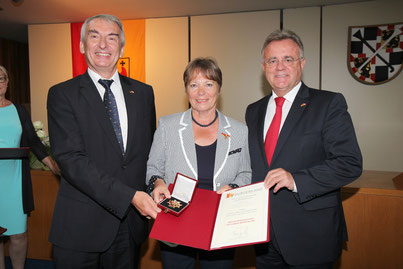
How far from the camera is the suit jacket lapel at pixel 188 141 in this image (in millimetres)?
1689

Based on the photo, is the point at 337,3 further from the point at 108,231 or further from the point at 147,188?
the point at 108,231

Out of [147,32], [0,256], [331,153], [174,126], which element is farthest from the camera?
[147,32]

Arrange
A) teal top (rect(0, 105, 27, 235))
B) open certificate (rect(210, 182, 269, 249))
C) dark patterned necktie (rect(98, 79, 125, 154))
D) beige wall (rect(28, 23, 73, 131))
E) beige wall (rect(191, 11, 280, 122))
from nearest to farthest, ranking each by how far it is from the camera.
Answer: open certificate (rect(210, 182, 269, 249)) < dark patterned necktie (rect(98, 79, 125, 154)) < teal top (rect(0, 105, 27, 235)) < beige wall (rect(191, 11, 280, 122)) < beige wall (rect(28, 23, 73, 131))

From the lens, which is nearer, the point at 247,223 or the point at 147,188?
the point at 247,223

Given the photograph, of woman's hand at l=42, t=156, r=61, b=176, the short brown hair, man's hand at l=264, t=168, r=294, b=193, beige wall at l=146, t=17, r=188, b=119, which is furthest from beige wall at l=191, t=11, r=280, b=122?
man's hand at l=264, t=168, r=294, b=193

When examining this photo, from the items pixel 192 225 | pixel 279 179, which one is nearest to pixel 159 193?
pixel 192 225

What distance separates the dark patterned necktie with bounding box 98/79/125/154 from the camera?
5.24 feet

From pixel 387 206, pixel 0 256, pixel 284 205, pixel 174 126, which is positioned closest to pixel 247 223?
pixel 284 205

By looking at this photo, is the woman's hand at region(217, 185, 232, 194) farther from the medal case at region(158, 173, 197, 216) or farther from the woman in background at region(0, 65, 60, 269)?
the woman in background at region(0, 65, 60, 269)

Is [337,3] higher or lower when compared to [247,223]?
higher

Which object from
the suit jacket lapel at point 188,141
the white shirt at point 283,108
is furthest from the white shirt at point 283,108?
the suit jacket lapel at point 188,141

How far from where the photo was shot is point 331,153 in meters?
1.56

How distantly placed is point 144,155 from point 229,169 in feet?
1.78

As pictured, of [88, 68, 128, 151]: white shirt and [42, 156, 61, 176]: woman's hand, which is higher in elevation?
[88, 68, 128, 151]: white shirt
